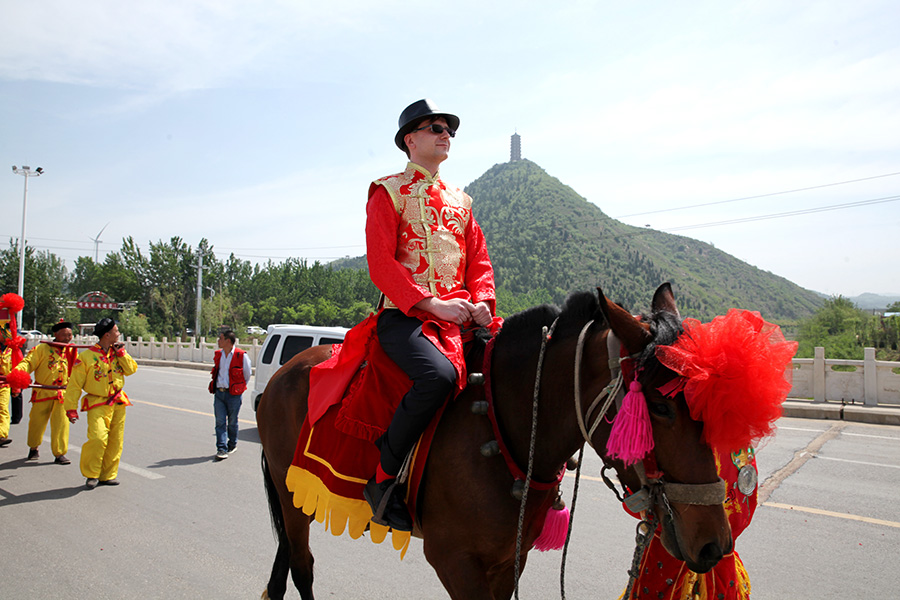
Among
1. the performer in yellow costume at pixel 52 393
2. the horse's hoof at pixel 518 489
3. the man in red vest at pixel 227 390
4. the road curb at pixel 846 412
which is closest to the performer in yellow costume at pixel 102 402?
the performer in yellow costume at pixel 52 393

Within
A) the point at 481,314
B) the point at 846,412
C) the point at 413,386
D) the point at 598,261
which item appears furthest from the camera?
the point at 598,261

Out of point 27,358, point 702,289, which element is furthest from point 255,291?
point 702,289

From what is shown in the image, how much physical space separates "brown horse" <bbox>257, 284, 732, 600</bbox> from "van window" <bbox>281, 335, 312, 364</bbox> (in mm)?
8494

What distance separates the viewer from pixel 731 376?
187 cm

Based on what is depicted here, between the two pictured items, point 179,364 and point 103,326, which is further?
point 179,364

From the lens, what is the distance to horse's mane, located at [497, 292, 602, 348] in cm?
243

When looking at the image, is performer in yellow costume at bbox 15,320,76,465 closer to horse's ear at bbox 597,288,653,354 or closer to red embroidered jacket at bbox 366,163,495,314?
red embroidered jacket at bbox 366,163,495,314

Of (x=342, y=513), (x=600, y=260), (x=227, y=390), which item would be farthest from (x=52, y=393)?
(x=600, y=260)

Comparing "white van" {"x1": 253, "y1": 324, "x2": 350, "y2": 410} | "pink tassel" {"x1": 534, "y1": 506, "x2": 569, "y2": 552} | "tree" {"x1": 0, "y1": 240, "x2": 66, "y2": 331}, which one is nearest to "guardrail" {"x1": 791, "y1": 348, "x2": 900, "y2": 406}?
"white van" {"x1": 253, "y1": 324, "x2": 350, "y2": 410}

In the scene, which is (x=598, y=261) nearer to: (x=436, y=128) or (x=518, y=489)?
(x=436, y=128)

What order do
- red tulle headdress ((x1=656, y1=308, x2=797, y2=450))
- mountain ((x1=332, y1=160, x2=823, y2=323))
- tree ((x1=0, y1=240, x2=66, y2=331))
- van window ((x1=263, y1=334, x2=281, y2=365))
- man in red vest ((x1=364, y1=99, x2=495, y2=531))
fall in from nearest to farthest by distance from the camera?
1. red tulle headdress ((x1=656, y1=308, x2=797, y2=450))
2. man in red vest ((x1=364, y1=99, x2=495, y2=531))
3. van window ((x1=263, y1=334, x2=281, y2=365))
4. tree ((x1=0, y1=240, x2=66, y2=331))
5. mountain ((x1=332, y1=160, x2=823, y2=323))

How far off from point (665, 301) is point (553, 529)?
1.20m

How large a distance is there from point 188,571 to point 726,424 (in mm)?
4202

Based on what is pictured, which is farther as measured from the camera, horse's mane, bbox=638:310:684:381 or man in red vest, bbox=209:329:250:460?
man in red vest, bbox=209:329:250:460
